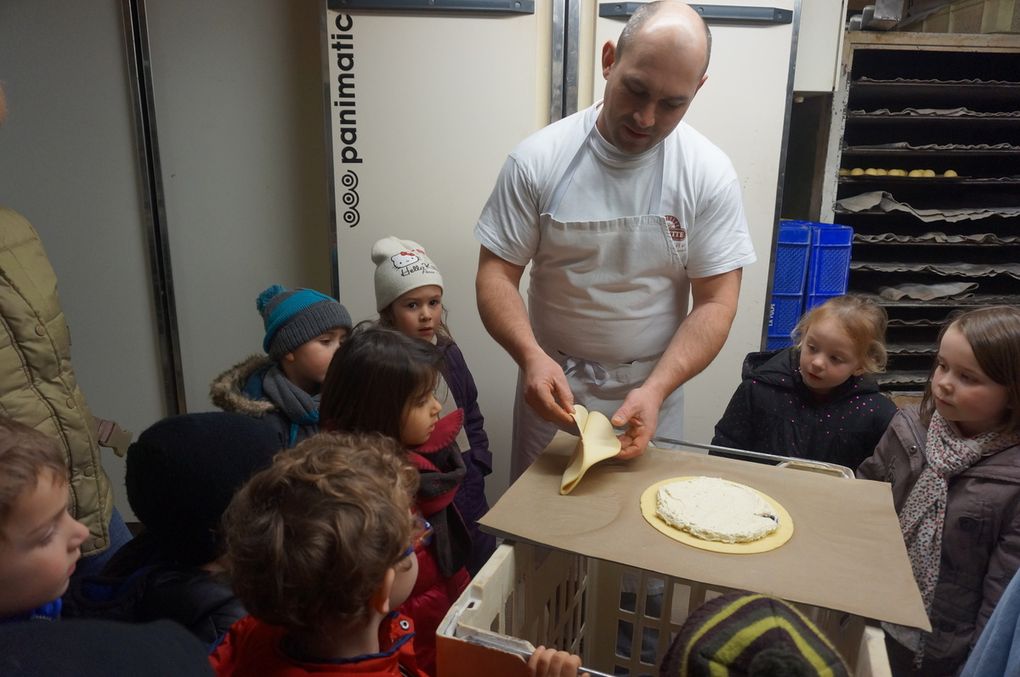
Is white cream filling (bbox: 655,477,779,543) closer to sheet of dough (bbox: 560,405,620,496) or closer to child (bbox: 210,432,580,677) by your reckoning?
sheet of dough (bbox: 560,405,620,496)

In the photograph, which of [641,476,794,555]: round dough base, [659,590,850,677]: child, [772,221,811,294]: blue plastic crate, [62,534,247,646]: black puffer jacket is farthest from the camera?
[772,221,811,294]: blue plastic crate

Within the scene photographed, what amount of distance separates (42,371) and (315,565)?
2.91 feet

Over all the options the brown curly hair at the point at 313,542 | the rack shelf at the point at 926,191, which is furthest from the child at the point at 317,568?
the rack shelf at the point at 926,191

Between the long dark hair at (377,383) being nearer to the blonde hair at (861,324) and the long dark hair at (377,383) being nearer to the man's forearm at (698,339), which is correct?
the man's forearm at (698,339)

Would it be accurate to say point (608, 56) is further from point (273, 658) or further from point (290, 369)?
point (273, 658)

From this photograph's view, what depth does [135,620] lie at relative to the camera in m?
0.87

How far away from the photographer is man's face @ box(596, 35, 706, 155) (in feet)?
3.92

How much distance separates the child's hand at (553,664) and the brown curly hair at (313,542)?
186 mm

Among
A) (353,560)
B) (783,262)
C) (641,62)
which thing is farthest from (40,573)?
(783,262)

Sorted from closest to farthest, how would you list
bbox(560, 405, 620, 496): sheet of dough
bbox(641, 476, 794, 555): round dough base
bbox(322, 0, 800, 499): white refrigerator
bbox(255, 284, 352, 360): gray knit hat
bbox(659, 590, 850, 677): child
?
bbox(659, 590, 850, 677): child
bbox(641, 476, 794, 555): round dough base
bbox(560, 405, 620, 496): sheet of dough
bbox(255, 284, 352, 360): gray knit hat
bbox(322, 0, 800, 499): white refrigerator

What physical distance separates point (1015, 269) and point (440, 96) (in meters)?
2.27

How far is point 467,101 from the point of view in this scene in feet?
6.27

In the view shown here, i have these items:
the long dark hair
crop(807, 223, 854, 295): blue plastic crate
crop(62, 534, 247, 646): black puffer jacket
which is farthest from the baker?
crop(807, 223, 854, 295): blue plastic crate

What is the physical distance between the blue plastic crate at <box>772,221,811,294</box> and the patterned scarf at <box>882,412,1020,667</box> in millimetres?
996
